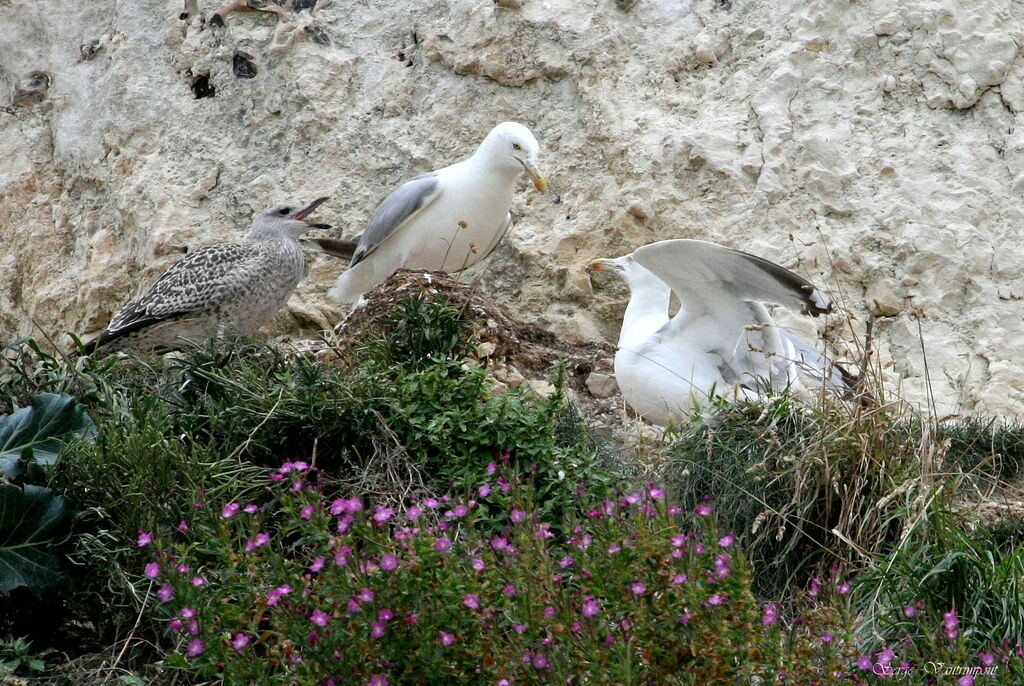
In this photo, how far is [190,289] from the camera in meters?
6.61

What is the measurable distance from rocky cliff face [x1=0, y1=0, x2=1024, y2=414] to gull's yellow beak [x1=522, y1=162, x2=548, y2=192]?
762mm

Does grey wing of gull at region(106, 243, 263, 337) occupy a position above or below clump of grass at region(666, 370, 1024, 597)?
below

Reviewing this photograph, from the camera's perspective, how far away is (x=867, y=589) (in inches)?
176

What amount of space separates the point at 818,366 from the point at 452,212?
2.23 m

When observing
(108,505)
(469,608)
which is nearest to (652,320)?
(108,505)

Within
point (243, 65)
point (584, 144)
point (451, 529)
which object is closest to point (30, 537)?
point (451, 529)

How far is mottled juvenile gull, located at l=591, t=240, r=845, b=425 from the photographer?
6.06m

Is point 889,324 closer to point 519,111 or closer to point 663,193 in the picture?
point 663,193

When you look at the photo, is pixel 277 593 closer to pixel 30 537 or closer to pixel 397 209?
pixel 30 537

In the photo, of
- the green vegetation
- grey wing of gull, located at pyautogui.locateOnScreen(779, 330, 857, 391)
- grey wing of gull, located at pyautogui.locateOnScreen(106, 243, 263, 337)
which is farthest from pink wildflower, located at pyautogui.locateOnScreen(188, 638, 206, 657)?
grey wing of gull, located at pyautogui.locateOnScreen(106, 243, 263, 337)

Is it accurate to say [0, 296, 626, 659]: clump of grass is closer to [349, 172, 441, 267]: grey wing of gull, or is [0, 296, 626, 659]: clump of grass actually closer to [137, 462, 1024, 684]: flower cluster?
[137, 462, 1024, 684]: flower cluster

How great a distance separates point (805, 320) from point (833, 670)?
444cm

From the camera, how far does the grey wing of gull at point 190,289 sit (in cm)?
657

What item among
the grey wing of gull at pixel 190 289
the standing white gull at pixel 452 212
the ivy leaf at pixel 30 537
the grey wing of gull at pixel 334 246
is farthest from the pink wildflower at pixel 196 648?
the grey wing of gull at pixel 334 246
